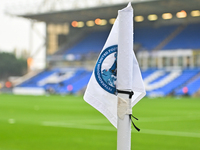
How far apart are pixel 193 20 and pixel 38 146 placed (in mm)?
49375

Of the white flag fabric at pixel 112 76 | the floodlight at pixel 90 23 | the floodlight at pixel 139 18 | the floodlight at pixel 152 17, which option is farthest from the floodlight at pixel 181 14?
the white flag fabric at pixel 112 76

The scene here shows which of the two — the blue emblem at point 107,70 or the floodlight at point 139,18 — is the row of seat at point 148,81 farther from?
the blue emblem at point 107,70

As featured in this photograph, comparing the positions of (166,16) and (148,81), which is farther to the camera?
(166,16)

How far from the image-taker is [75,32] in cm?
6794

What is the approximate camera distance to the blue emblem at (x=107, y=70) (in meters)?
3.94

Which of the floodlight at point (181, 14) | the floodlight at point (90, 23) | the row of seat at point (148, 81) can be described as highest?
the floodlight at point (90, 23)

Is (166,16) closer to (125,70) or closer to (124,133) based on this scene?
(125,70)

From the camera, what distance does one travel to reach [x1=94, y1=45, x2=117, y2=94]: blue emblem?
394 centimetres

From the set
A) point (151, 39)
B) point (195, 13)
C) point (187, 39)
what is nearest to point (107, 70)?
point (187, 39)

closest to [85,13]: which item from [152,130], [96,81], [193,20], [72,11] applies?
[72,11]

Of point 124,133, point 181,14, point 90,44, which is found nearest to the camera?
point 124,133

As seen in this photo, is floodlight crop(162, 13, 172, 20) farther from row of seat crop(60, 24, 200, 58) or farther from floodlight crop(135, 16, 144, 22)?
floodlight crop(135, 16, 144, 22)

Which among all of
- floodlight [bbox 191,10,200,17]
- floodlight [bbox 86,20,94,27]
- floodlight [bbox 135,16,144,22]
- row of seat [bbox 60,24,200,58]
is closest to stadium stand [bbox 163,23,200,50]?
row of seat [bbox 60,24,200,58]

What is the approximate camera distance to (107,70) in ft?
13.0
